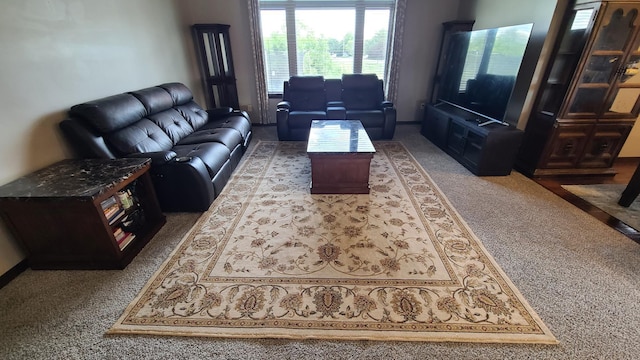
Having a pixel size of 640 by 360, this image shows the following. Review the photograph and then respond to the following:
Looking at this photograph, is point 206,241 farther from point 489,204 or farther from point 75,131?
point 489,204

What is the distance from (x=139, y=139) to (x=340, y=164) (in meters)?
1.93

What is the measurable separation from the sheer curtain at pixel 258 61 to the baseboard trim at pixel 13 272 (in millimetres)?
3815

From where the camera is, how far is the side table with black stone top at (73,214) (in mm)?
1624

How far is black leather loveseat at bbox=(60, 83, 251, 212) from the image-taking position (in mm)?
2170

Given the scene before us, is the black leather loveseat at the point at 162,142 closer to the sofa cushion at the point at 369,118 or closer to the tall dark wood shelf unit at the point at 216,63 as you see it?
the tall dark wood shelf unit at the point at 216,63

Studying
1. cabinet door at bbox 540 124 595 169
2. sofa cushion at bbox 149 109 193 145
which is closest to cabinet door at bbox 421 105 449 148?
cabinet door at bbox 540 124 595 169

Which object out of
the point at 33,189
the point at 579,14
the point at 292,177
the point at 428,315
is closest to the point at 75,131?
the point at 33,189

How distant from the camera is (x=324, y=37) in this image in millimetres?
4723

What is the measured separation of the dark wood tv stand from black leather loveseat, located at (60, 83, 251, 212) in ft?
9.53

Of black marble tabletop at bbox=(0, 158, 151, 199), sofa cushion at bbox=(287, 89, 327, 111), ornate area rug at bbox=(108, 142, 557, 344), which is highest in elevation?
sofa cushion at bbox=(287, 89, 327, 111)

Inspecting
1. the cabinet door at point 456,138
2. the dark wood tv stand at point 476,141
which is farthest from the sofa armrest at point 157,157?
the cabinet door at point 456,138

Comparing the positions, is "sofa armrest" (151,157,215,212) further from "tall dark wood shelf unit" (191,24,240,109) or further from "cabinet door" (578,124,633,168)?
"cabinet door" (578,124,633,168)

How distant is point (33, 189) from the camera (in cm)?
166

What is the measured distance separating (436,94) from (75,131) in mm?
5121
